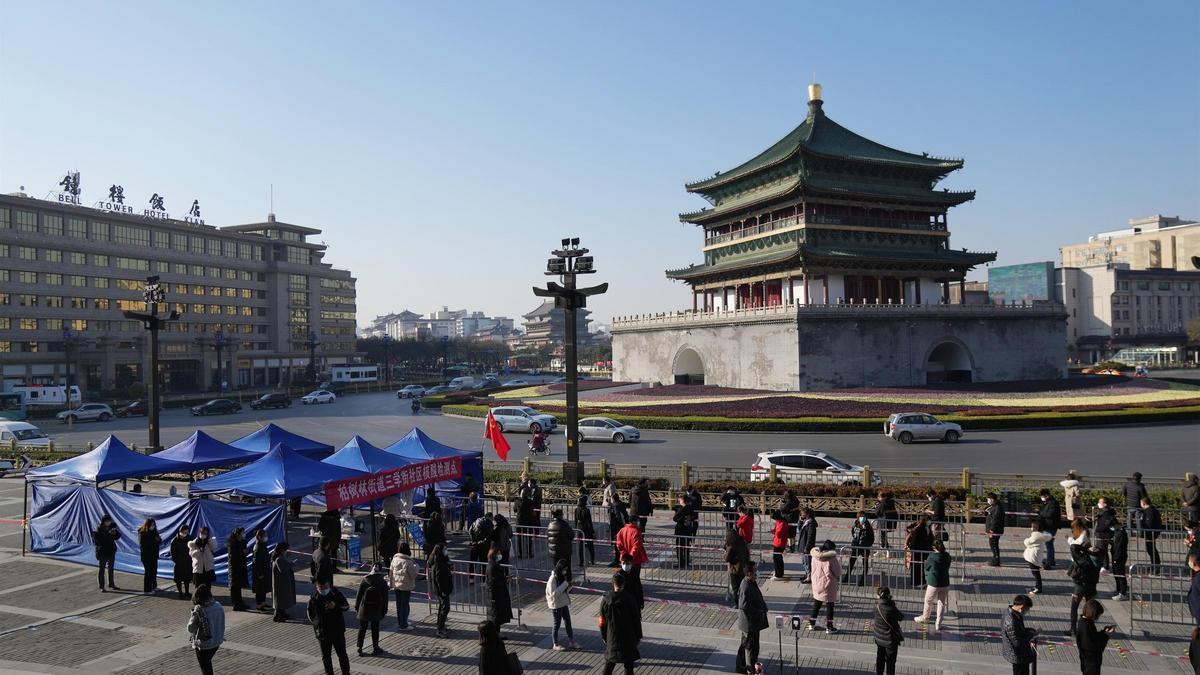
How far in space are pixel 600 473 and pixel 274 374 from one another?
83.3 m

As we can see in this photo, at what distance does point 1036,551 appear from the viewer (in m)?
12.8

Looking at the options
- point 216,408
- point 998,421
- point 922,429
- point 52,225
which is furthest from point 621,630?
point 52,225

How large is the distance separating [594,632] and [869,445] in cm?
2162

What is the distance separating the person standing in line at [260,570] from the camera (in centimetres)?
1281

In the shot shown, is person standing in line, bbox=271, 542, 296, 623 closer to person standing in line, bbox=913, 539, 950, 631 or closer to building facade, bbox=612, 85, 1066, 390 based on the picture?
person standing in line, bbox=913, 539, 950, 631

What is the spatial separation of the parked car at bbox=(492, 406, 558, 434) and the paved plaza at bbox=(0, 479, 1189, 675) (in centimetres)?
2213

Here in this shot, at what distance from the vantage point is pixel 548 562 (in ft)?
50.1

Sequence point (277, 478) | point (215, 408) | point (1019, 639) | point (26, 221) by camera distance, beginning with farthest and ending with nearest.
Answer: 1. point (26, 221)
2. point (215, 408)
3. point (277, 478)
4. point (1019, 639)

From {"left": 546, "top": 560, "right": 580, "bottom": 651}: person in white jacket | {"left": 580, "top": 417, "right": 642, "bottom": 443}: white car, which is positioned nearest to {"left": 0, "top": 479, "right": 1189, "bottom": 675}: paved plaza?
{"left": 546, "top": 560, "right": 580, "bottom": 651}: person in white jacket

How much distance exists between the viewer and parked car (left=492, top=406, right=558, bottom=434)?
37.2 metres

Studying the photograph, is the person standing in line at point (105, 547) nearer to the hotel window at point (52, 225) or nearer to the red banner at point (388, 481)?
the red banner at point (388, 481)

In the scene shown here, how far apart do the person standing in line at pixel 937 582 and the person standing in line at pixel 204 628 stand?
964cm

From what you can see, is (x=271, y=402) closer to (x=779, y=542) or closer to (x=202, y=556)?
(x=202, y=556)

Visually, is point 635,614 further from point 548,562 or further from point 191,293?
point 191,293
